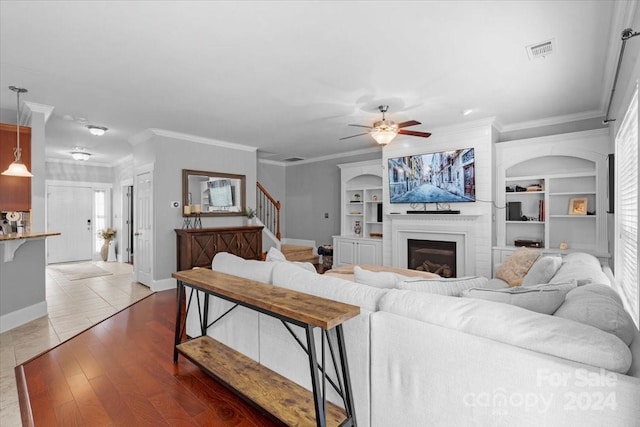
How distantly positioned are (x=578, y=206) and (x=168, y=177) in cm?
652

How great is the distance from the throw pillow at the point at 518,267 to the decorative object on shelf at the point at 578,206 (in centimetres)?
136

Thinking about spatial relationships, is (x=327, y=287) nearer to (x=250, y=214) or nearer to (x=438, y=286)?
(x=438, y=286)

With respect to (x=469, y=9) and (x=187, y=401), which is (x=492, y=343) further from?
(x=469, y=9)

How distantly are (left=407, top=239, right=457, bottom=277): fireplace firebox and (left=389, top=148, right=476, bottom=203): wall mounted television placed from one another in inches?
30.5

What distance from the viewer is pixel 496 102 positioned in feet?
13.3

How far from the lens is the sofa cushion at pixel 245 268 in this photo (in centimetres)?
248

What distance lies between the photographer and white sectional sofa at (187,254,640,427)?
1066mm

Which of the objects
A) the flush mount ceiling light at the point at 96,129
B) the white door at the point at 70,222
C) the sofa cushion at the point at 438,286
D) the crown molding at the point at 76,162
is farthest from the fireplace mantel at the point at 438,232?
the white door at the point at 70,222

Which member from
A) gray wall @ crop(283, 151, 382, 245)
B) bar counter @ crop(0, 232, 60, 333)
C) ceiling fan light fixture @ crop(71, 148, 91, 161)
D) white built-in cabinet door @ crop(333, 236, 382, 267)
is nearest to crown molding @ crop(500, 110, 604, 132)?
gray wall @ crop(283, 151, 382, 245)

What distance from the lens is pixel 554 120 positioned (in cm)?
476

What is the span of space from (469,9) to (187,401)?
3.42 metres

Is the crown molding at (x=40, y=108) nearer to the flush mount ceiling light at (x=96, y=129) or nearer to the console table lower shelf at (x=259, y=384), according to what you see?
the flush mount ceiling light at (x=96, y=129)

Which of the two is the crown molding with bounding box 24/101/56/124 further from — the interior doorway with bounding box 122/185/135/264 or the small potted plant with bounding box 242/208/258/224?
the interior doorway with bounding box 122/185/135/264

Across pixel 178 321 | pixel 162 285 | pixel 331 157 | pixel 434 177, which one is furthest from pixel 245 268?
pixel 331 157
